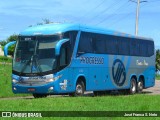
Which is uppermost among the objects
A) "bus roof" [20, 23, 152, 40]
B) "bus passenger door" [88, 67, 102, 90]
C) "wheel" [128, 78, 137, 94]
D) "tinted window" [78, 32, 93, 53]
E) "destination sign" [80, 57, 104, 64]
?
"bus roof" [20, 23, 152, 40]

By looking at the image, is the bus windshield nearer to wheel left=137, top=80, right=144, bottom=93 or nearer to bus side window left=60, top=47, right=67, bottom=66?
bus side window left=60, top=47, right=67, bottom=66

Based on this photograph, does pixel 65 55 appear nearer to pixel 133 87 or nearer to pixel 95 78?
pixel 95 78

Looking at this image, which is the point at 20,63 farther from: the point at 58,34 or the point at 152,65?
the point at 152,65

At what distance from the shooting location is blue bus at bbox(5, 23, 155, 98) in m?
21.7

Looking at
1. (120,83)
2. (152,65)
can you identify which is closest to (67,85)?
(120,83)

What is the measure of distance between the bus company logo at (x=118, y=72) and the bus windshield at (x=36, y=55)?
6.46m

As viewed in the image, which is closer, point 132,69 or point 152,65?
point 132,69

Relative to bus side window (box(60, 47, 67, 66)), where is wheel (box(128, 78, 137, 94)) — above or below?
below

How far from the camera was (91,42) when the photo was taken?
24.4m

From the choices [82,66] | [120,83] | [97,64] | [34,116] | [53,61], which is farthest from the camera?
[120,83]

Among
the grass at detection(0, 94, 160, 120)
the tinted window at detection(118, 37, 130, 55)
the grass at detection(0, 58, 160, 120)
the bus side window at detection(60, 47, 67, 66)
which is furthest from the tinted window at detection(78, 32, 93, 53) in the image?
the grass at detection(0, 94, 160, 120)

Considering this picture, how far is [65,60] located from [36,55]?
1.39 meters

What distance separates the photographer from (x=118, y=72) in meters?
27.9

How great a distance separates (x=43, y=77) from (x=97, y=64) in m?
4.40
